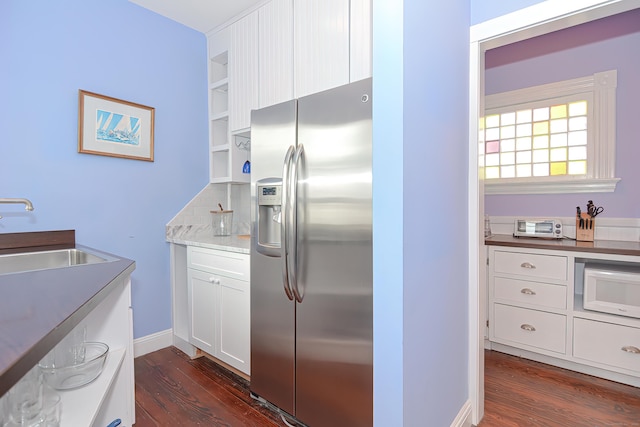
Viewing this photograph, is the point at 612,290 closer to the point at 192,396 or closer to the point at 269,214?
the point at 269,214

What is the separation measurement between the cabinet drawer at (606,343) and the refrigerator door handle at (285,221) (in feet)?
6.74

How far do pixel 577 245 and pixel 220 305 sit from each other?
2517 mm

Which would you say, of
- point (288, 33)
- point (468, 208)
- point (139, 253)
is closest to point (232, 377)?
point (139, 253)

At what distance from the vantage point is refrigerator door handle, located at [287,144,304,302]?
1630 mm

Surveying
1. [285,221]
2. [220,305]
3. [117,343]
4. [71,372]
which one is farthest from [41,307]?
[220,305]

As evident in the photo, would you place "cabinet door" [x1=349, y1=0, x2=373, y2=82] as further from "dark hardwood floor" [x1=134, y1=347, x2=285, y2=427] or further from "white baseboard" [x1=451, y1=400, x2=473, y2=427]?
"dark hardwood floor" [x1=134, y1=347, x2=285, y2=427]

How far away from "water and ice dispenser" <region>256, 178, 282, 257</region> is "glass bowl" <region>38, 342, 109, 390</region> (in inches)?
36.5

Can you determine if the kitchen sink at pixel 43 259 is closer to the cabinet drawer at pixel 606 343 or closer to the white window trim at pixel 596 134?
the cabinet drawer at pixel 606 343

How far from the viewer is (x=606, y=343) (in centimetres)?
215

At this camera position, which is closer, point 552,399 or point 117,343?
point 117,343

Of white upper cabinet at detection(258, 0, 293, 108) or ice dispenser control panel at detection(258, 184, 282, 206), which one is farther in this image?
white upper cabinet at detection(258, 0, 293, 108)

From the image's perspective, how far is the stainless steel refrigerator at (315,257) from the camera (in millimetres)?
1456

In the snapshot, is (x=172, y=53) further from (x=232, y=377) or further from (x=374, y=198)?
(x=232, y=377)

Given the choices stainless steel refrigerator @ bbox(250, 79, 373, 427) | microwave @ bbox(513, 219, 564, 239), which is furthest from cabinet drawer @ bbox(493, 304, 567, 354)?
stainless steel refrigerator @ bbox(250, 79, 373, 427)
